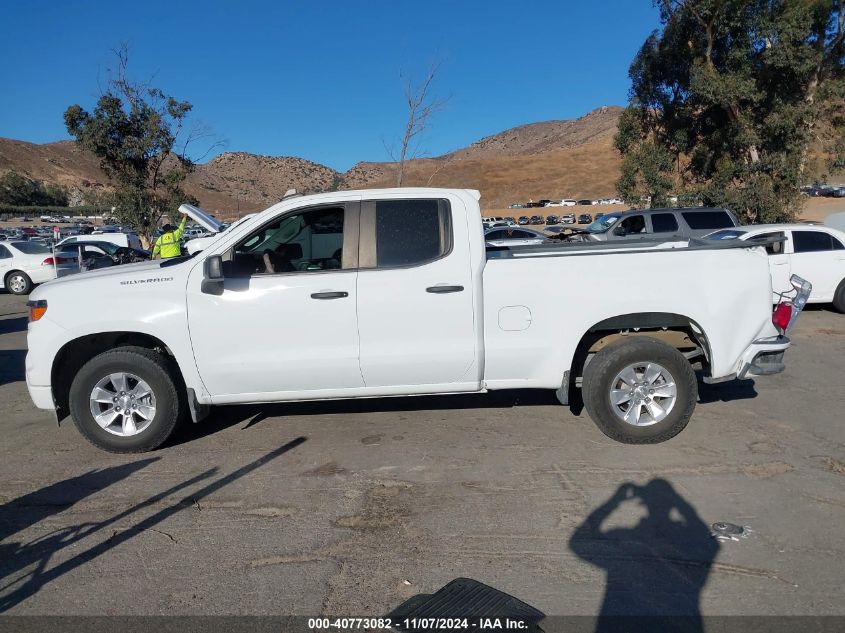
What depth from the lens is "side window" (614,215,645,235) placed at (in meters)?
18.0

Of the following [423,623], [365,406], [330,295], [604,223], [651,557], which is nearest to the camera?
[423,623]

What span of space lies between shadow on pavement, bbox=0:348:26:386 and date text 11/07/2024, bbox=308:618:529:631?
6696 mm

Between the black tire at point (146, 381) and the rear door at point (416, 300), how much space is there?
1.58 meters

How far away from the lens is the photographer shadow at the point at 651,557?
3.09 meters

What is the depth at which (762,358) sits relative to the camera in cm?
530

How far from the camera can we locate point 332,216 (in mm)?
5262

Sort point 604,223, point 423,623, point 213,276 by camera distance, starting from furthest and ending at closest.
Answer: point 604,223, point 213,276, point 423,623

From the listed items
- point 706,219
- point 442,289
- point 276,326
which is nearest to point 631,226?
point 706,219

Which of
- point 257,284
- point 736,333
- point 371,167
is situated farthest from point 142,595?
point 371,167

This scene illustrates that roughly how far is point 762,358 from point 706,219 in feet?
43.9

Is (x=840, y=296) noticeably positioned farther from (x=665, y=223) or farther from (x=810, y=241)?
(x=665, y=223)

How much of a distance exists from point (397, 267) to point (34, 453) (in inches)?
134

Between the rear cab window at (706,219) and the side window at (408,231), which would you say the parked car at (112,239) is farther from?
the side window at (408,231)

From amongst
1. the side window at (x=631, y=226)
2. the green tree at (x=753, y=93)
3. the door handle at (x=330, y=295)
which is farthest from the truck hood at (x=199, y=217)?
the green tree at (x=753, y=93)
